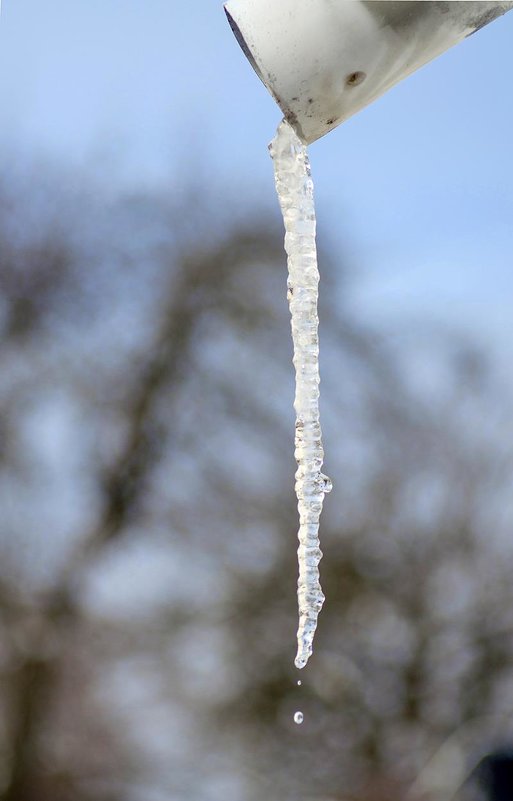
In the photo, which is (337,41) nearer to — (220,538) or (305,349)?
(305,349)

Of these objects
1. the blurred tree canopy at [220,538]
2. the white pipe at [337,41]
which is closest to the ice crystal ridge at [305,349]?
the white pipe at [337,41]

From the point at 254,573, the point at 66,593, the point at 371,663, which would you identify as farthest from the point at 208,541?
the point at 371,663

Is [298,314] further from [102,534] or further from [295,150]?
[102,534]

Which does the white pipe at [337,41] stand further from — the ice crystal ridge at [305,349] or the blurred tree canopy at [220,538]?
the blurred tree canopy at [220,538]

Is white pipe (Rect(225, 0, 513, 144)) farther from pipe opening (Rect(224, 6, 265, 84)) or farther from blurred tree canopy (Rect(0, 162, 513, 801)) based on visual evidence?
blurred tree canopy (Rect(0, 162, 513, 801))

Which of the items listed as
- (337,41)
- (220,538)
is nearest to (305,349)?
(337,41)

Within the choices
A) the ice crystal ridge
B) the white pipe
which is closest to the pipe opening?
the white pipe
